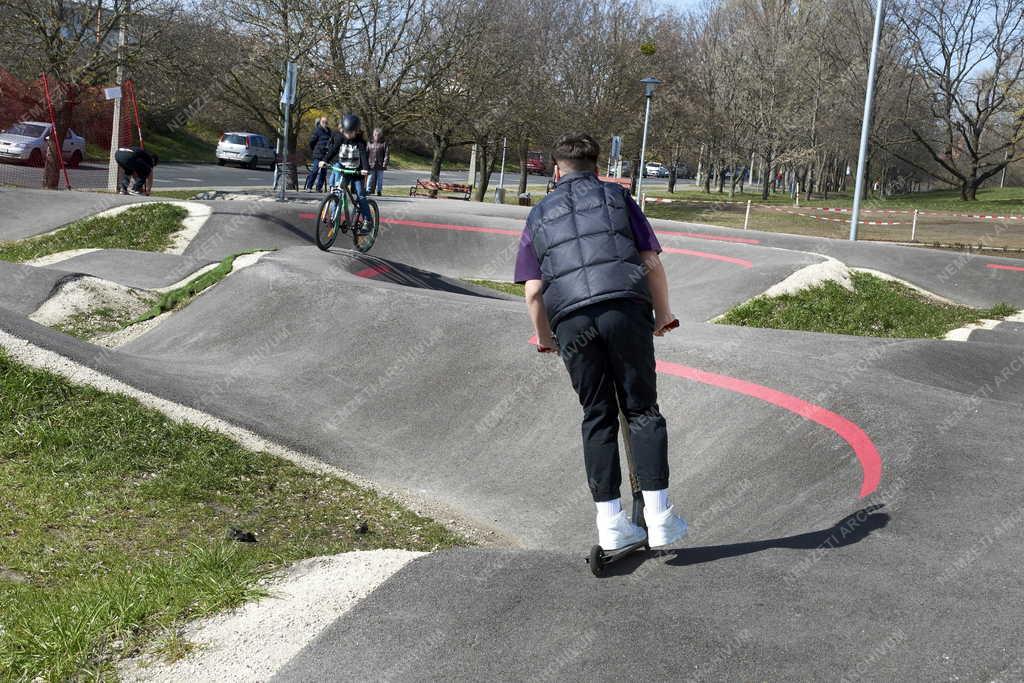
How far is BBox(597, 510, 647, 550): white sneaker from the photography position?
4285mm

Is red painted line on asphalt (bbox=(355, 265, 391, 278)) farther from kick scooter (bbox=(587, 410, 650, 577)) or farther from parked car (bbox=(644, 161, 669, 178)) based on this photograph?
parked car (bbox=(644, 161, 669, 178))

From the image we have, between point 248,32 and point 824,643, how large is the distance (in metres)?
32.5

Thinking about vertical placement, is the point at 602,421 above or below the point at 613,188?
below

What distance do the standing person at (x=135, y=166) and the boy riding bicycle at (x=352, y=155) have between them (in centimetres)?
964

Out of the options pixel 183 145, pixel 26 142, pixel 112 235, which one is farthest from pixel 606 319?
pixel 183 145

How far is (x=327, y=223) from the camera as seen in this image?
13.8 m

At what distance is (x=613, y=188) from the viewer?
4.40m

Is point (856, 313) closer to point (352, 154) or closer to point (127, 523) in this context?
point (352, 154)

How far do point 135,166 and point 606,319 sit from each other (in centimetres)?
1993

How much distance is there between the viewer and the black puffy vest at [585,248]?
4.18m

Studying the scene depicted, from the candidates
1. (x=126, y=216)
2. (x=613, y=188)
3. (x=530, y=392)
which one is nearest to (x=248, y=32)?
(x=126, y=216)

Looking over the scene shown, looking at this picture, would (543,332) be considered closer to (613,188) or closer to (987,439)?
(613,188)

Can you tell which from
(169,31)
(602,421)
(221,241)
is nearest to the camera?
(602,421)

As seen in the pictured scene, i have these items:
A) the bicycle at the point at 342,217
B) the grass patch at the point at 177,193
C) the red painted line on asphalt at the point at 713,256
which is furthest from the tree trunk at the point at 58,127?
the red painted line on asphalt at the point at 713,256
